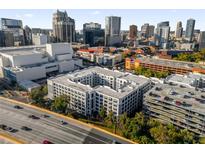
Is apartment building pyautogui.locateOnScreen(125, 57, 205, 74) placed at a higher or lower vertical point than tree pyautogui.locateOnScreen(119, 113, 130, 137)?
higher

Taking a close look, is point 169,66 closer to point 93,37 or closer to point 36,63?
point 36,63

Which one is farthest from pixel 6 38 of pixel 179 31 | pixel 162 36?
pixel 179 31

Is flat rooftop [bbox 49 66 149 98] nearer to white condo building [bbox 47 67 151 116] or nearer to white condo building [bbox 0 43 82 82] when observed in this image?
white condo building [bbox 47 67 151 116]

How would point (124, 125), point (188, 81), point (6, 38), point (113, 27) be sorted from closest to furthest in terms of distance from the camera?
point (124, 125) < point (188, 81) < point (6, 38) < point (113, 27)

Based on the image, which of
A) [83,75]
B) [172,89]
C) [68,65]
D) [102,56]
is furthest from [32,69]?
[172,89]

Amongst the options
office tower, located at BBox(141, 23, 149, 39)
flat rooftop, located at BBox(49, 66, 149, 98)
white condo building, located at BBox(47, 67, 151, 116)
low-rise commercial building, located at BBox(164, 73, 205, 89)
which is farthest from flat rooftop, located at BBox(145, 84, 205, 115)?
office tower, located at BBox(141, 23, 149, 39)

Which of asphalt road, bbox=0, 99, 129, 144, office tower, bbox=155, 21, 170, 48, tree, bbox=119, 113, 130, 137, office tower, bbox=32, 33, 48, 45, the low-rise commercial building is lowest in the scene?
tree, bbox=119, 113, 130, 137
